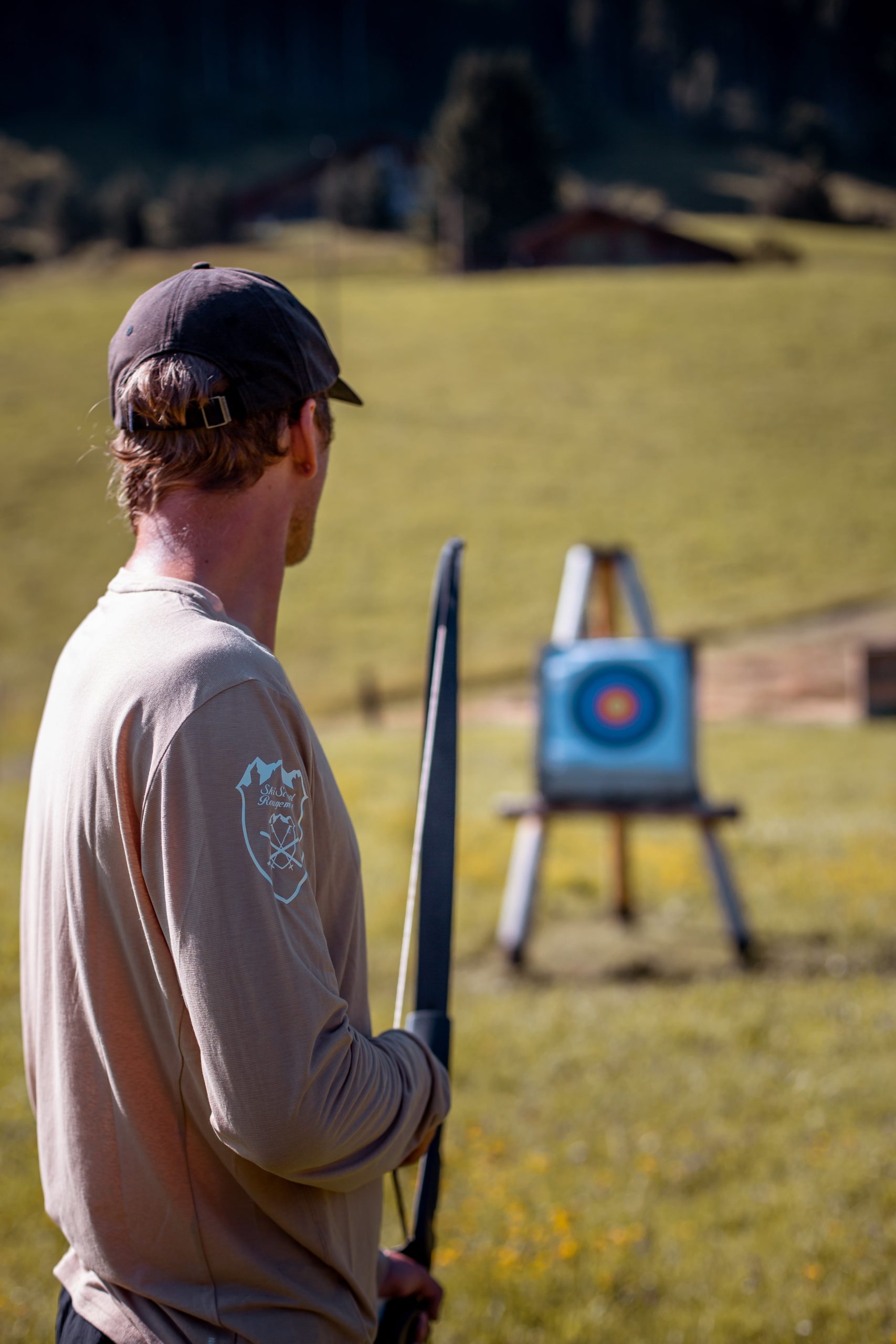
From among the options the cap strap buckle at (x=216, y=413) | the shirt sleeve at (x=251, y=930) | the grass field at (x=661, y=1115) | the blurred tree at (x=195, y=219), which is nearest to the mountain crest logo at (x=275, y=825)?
the shirt sleeve at (x=251, y=930)

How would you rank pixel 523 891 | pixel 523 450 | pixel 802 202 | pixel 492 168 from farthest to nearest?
pixel 802 202 → pixel 492 168 → pixel 523 450 → pixel 523 891

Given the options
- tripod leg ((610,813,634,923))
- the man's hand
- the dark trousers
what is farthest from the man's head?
tripod leg ((610,813,634,923))

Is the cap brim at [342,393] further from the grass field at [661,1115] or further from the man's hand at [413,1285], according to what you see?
the grass field at [661,1115]

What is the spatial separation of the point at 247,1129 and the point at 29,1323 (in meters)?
2.03

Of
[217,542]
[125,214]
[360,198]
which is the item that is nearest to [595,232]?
[360,198]

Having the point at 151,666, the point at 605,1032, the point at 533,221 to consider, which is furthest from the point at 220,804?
the point at 533,221

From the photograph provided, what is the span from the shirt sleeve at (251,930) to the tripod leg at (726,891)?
12.9ft

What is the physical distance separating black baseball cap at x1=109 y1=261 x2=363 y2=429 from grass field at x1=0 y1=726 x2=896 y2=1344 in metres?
2.21

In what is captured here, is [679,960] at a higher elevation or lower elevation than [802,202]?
lower

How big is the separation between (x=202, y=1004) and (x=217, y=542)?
0.47 m

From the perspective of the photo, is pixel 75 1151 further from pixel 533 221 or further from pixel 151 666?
pixel 533 221

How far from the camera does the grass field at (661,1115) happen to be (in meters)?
2.59

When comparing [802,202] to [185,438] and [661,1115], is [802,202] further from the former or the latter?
[185,438]

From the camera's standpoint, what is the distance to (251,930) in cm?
95
